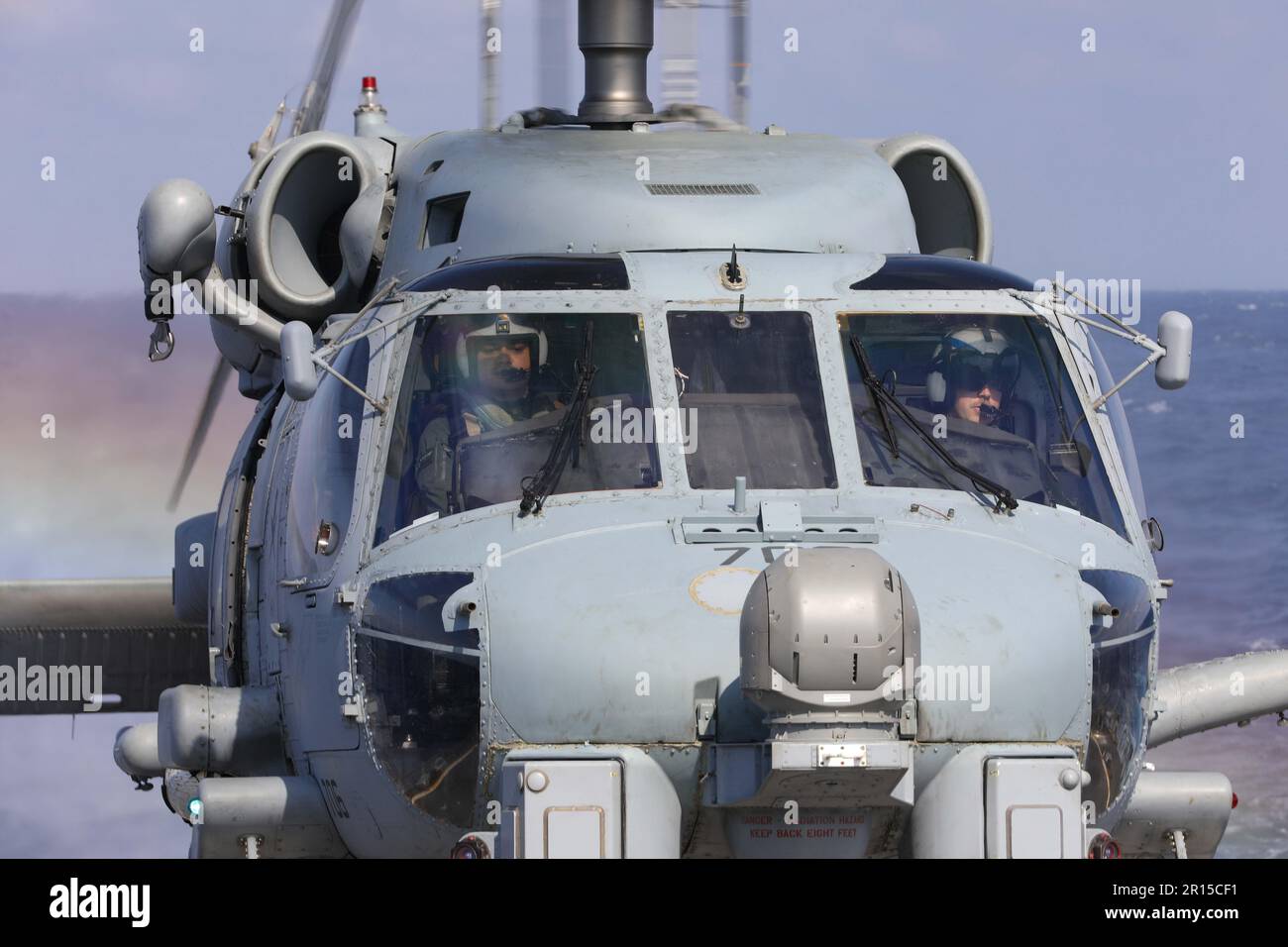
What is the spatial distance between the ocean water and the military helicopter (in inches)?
371

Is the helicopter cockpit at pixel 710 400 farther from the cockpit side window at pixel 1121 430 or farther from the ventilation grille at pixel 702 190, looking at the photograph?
the ventilation grille at pixel 702 190

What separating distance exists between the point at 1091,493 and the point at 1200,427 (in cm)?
2592

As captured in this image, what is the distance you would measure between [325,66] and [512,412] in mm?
4571

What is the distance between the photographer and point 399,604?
26.9ft

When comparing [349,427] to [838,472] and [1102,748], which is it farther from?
[1102,748]

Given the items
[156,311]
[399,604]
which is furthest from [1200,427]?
[399,604]

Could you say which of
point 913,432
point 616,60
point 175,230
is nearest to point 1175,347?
point 913,432

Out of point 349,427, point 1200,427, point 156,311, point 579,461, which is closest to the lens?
point 579,461

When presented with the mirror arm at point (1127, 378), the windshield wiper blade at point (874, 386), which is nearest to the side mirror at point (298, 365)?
the windshield wiper blade at point (874, 386)

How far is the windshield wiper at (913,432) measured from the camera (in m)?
8.50

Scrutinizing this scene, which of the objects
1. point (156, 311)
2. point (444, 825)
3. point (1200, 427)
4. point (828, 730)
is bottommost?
point (1200, 427)

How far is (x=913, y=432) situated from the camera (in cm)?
877
